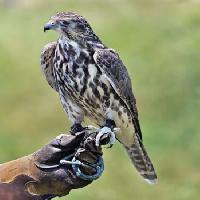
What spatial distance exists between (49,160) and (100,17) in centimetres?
1443

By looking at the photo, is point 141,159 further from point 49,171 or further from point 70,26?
point 49,171

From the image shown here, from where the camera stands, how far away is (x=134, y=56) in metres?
17.4

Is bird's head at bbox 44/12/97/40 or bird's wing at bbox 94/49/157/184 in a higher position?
bird's head at bbox 44/12/97/40

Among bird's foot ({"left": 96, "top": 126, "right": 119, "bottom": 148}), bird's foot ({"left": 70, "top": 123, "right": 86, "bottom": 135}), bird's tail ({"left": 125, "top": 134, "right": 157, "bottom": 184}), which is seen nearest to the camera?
bird's foot ({"left": 96, "top": 126, "right": 119, "bottom": 148})

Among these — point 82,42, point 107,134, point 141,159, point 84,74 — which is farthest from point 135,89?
point 107,134

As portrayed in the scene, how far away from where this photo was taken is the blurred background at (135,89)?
12008 mm

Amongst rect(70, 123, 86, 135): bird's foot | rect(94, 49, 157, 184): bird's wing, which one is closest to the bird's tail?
rect(94, 49, 157, 184): bird's wing

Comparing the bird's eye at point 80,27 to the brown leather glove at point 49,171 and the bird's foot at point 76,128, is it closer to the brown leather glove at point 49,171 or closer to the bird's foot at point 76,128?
the bird's foot at point 76,128

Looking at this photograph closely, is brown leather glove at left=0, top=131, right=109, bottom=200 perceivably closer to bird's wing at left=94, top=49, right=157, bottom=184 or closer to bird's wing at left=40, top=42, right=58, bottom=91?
bird's wing at left=94, top=49, right=157, bottom=184

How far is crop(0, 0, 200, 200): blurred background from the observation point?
1201 cm

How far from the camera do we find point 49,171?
630 cm

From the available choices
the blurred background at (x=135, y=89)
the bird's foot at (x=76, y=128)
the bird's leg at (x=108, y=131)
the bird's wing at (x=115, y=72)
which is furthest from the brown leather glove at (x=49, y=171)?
the blurred background at (x=135, y=89)

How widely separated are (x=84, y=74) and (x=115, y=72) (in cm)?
29

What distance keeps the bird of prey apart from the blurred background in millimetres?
4044
